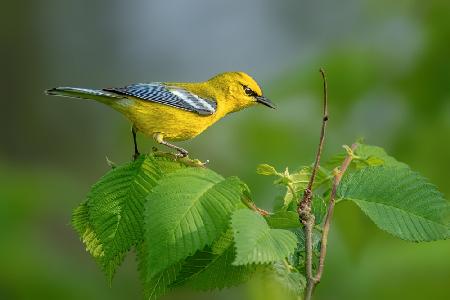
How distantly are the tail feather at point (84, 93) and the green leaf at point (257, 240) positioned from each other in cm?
201

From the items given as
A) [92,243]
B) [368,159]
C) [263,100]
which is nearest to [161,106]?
[263,100]

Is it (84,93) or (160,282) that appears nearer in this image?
(160,282)

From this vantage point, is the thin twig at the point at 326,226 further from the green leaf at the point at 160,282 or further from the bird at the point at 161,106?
the bird at the point at 161,106

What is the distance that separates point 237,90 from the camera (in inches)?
198

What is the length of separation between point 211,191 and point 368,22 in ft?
11.1

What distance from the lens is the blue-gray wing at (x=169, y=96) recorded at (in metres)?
4.06

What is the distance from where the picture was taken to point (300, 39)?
24.4ft

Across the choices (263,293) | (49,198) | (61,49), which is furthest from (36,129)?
(263,293)

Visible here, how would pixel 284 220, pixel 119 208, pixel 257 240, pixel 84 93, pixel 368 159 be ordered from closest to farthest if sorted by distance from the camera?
pixel 257 240
pixel 284 220
pixel 119 208
pixel 368 159
pixel 84 93

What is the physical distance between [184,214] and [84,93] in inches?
78.9

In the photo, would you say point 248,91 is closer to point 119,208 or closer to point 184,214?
point 119,208

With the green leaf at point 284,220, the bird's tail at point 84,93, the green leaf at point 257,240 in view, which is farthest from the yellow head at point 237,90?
the green leaf at point 257,240

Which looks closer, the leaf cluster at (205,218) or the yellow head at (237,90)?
the leaf cluster at (205,218)

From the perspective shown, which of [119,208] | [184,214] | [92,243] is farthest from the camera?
[92,243]
